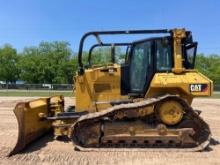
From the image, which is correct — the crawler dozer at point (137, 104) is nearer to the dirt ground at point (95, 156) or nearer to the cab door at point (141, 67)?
the cab door at point (141, 67)

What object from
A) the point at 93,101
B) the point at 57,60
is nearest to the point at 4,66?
the point at 57,60

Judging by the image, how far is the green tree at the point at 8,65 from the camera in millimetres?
81806

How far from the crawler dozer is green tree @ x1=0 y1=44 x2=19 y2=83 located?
71.6 meters

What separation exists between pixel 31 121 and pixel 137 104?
2649mm

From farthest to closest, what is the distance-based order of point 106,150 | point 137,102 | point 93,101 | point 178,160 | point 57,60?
point 57,60 → point 93,101 → point 137,102 → point 106,150 → point 178,160

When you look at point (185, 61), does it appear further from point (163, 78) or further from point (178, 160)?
point (178, 160)

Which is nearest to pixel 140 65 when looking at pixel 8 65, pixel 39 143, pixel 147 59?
pixel 147 59

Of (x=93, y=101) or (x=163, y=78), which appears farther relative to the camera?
(x=93, y=101)

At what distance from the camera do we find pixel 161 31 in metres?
10.9

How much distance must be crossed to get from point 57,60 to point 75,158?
69.9 meters

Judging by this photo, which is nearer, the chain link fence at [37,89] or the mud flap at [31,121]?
the mud flap at [31,121]

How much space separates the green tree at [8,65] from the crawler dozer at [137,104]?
71.6 metres

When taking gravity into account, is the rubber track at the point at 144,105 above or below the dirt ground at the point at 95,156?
above

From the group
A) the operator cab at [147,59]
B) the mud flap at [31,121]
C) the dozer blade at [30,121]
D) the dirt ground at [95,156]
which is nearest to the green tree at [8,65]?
the mud flap at [31,121]
